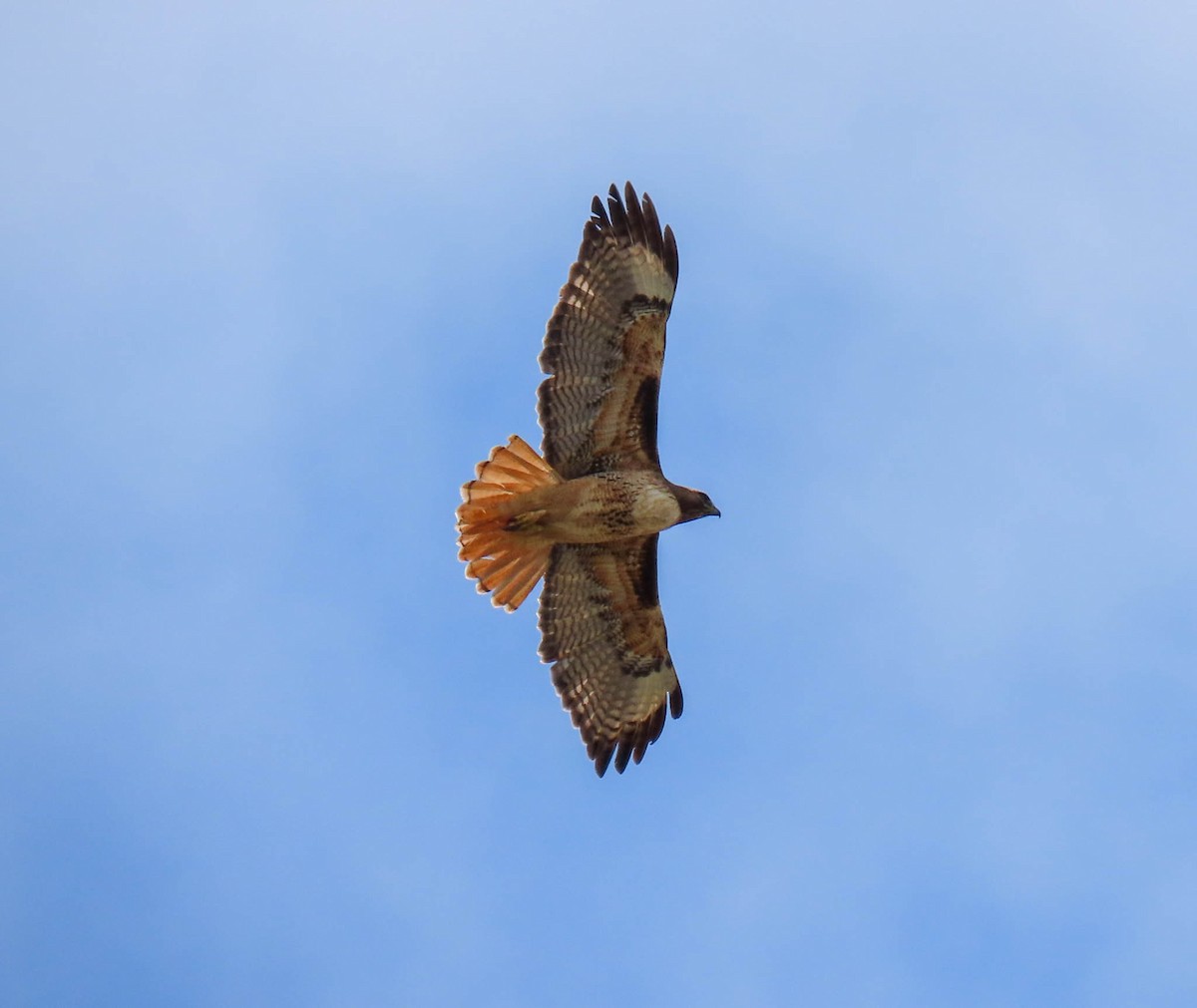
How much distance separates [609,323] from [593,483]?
1.14 m

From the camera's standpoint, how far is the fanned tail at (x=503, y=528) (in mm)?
11203

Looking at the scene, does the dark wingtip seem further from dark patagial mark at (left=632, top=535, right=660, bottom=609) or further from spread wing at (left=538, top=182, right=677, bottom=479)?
spread wing at (left=538, top=182, right=677, bottom=479)

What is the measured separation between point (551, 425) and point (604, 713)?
2.39m

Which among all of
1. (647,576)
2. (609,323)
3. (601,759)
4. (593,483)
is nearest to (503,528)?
(593,483)

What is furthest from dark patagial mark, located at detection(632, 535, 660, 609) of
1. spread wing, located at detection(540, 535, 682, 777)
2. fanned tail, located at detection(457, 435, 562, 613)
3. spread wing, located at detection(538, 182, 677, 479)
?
spread wing, located at detection(538, 182, 677, 479)

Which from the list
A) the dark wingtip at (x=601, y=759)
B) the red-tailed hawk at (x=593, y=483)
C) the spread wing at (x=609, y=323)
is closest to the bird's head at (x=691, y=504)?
the red-tailed hawk at (x=593, y=483)

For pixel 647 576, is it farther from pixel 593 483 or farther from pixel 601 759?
pixel 601 759

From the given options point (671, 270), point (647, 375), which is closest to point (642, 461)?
point (647, 375)

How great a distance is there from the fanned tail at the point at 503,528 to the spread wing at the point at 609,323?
0.26m

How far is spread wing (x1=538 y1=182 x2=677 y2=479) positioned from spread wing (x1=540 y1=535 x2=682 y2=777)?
113cm

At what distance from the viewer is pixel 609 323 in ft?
36.7

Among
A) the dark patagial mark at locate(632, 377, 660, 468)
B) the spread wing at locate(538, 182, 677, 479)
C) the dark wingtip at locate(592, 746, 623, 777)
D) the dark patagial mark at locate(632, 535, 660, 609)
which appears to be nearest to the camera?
the spread wing at locate(538, 182, 677, 479)

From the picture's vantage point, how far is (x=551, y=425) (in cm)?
1138

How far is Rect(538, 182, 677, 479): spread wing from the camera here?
1116cm
